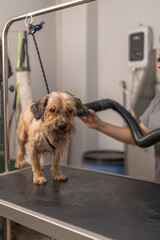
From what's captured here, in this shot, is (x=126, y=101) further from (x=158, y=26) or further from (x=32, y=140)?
(x=32, y=140)

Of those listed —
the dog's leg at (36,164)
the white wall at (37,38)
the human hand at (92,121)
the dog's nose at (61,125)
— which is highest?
the white wall at (37,38)

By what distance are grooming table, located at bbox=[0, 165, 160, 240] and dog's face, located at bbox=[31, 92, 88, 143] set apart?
Answer: 0.70 ft

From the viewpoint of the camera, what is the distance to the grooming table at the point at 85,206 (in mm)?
662

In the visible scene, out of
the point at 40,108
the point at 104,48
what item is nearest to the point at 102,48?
the point at 104,48

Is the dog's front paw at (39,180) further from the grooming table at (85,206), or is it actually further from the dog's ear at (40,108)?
the dog's ear at (40,108)

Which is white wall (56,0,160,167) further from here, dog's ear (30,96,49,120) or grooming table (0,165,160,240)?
dog's ear (30,96,49,120)

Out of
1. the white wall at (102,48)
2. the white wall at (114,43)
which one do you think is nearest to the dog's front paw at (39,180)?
the white wall at (102,48)

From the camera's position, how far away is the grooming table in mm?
662

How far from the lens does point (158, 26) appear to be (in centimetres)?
225

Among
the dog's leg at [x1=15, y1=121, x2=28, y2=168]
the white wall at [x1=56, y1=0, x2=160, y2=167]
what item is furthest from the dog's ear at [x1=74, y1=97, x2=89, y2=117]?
the white wall at [x1=56, y1=0, x2=160, y2=167]

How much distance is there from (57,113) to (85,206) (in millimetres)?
301

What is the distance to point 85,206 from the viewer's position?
809 mm

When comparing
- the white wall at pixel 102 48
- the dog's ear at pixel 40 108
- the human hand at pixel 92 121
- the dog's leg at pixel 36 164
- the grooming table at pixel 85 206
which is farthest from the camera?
the white wall at pixel 102 48

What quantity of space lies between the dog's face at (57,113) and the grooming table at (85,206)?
0.21m
